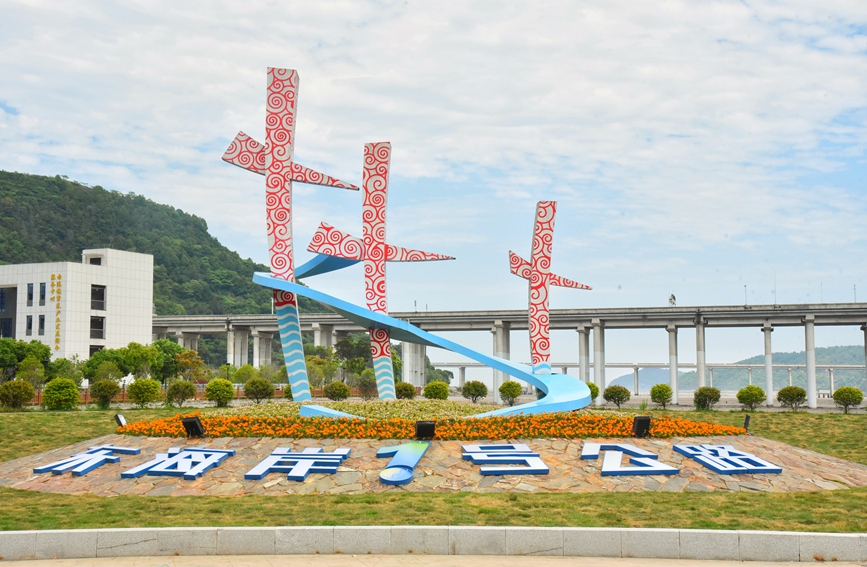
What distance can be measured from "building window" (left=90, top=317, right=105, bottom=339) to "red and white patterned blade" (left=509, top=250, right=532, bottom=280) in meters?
41.1

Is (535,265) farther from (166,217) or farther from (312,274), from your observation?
(166,217)

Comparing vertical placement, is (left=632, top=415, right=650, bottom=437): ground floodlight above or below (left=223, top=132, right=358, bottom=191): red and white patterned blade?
below

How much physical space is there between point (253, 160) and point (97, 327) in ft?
134

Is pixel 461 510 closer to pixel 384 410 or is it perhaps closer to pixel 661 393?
pixel 384 410

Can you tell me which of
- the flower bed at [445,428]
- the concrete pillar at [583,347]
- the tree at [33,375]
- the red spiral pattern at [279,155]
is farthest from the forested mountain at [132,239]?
the flower bed at [445,428]

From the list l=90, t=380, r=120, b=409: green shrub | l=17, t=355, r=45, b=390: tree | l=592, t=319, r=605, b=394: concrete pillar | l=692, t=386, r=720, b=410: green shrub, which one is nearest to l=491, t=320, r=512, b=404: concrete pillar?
l=592, t=319, r=605, b=394: concrete pillar

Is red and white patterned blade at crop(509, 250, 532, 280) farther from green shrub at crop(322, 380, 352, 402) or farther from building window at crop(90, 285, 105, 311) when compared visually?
building window at crop(90, 285, 105, 311)

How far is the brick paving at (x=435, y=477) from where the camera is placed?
614 inches

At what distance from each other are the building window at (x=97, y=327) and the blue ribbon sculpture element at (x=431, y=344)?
39415 mm

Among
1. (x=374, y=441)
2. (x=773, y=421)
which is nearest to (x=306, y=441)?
(x=374, y=441)

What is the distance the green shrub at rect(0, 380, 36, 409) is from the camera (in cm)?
3119

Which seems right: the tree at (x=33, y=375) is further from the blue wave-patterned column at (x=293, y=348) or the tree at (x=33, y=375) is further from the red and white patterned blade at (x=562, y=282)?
the red and white patterned blade at (x=562, y=282)

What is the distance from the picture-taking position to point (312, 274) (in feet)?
84.4

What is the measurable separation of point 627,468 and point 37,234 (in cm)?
7867
